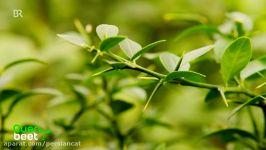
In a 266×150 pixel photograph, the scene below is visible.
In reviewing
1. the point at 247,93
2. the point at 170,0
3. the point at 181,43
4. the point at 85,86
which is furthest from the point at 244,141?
the point at 170,0

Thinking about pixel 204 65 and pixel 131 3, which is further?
pixel 131 3

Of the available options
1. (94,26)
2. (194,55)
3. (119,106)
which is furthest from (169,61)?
(94,26)

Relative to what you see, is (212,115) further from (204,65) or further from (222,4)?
(222,4)

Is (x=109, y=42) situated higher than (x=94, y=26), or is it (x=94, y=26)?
(x=94, y=26)

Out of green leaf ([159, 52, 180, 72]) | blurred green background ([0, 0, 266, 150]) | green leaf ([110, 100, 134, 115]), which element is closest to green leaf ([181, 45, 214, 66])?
green leaf ([159, 52, 180, 72])

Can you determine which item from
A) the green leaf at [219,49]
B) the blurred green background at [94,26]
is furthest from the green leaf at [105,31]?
the blurred green background at [94,26]

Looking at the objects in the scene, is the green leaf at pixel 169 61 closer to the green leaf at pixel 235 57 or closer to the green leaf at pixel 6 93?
the green leaf at pixel 235 57

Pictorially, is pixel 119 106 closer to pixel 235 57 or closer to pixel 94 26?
pixel 235 57
